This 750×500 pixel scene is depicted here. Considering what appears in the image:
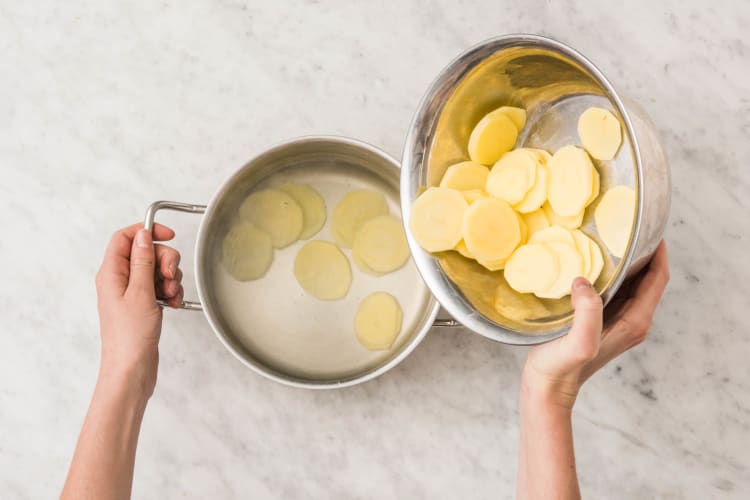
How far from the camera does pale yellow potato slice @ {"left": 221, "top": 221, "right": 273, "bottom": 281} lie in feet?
2.89

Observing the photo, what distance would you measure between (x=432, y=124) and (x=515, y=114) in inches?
4.0

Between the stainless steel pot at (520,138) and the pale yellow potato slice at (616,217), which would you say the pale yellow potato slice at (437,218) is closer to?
the stainless steel pot at (520,138)

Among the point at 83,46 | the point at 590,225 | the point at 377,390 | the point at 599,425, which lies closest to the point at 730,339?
the point at 599,425

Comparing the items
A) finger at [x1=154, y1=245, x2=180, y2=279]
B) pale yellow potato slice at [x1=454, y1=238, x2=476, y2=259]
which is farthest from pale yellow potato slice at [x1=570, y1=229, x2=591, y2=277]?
finger at [x1=154, y1=245, x2=180, y2=279]

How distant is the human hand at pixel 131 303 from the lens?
2.52 ft

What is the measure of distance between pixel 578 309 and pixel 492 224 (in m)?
0.14

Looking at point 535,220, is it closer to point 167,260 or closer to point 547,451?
point 547,451

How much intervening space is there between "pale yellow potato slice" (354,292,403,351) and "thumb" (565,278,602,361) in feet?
0.98

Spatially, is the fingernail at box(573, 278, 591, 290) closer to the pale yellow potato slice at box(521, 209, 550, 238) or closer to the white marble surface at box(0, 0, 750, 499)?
the pale yellow potato slice at box(521, 209, 550, 238)

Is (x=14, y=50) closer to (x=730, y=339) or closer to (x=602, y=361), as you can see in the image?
(x=602, y=361)

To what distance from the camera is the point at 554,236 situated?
27.4 inches

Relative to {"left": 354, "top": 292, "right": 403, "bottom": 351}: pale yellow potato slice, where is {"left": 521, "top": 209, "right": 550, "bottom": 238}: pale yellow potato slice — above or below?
above

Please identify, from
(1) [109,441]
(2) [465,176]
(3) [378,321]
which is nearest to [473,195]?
(2) [465,176]

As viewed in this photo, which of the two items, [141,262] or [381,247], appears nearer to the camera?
[141,262]
